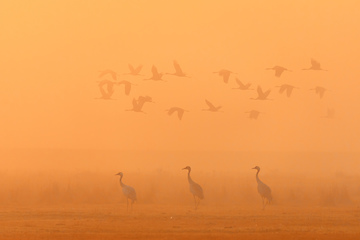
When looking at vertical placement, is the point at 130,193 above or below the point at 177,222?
above

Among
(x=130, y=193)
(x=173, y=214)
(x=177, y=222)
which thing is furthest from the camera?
(x=130, y=193)

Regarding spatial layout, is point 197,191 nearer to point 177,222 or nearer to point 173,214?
point 173,214

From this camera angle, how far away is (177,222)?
2500 cm

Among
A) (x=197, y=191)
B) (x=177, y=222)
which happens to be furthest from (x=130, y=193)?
(x=177, y=222)

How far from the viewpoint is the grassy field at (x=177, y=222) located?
22453 mm

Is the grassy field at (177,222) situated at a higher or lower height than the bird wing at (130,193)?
lower

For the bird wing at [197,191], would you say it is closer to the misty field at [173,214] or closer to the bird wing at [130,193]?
the misty field at [173,214]

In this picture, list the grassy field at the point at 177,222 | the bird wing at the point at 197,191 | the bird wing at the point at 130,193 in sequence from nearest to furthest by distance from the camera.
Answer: the grassy field at the point at 177,222, the bird wing at the point at 130,193, the bird wing at the point at 197,191

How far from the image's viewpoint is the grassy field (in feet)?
73.7

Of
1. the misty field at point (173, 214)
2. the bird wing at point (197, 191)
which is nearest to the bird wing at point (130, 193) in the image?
the misty field at point (173, 214)

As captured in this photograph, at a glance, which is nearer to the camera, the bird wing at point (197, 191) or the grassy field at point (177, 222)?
the grassy field at point (177, 222)

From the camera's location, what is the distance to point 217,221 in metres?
25.3

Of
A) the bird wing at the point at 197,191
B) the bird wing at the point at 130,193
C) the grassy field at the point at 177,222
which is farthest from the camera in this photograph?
the bird wing at the point at 197,191

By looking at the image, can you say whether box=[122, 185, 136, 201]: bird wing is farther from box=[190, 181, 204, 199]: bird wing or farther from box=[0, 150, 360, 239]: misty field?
box=[190, 181, 204, 199]: bird wing
